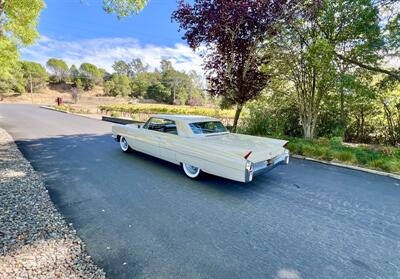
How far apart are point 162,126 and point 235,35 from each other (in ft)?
15.1

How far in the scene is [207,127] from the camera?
514 centimetres

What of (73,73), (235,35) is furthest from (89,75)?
(235,35)

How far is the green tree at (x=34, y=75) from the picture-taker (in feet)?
218

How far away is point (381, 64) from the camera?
762 centimetres

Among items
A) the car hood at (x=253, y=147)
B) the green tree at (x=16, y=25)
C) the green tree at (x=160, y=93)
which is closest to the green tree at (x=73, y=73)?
the green tree at (x=160, y=93)

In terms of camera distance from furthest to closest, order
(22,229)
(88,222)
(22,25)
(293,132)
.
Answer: (293,132) < (22,25) < (88,222) < (22,229)

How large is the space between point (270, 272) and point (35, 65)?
92441 mm

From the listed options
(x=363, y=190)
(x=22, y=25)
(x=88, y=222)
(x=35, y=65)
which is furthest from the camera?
(x=35, y=65)

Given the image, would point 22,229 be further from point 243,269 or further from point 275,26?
point 275,26

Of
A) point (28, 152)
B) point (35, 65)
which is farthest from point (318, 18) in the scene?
point (35, 65)

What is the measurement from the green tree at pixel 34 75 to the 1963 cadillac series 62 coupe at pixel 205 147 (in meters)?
78.1

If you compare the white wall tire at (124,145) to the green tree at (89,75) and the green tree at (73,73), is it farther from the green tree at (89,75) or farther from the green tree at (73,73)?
the green tree at (73,73)

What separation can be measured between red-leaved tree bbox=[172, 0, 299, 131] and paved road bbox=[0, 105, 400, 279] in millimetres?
4272

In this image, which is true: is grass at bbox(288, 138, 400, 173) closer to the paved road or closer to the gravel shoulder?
the paved road
